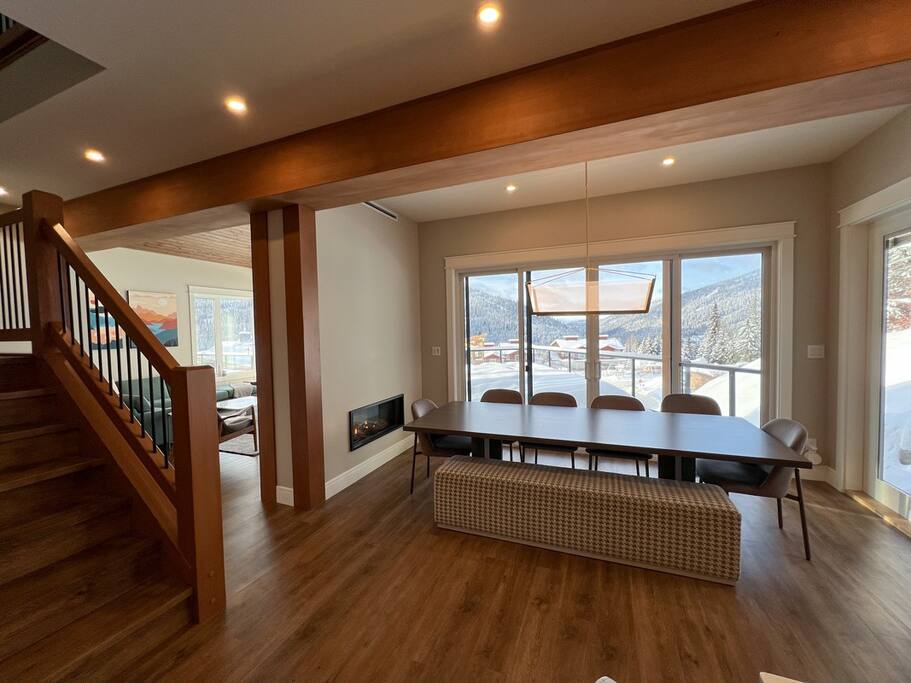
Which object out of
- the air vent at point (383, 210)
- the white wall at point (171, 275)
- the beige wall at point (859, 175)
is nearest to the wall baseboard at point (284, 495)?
the air vent at point (383, 210)

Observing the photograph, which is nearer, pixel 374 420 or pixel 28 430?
pixel 28 430

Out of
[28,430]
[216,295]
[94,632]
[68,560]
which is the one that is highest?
[216,295]

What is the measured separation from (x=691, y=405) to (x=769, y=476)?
0.99m

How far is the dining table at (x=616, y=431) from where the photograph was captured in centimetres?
217

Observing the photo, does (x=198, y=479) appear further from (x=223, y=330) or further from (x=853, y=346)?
(x=223, y=330)

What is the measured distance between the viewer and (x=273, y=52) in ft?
5.92

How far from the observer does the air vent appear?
396cm

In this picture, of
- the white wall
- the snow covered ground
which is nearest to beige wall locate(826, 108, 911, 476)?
the snow covered ground

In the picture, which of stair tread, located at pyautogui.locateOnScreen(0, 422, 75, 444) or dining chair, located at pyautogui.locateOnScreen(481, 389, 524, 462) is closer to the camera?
stair tread, located at pyautogui.locateOnScreen(0, 422, 75, 444)

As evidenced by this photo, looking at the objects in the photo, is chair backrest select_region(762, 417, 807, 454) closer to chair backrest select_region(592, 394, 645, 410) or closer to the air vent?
chair backrest select_region(592, 394, 645, 410)

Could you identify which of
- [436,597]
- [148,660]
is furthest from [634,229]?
[148,660]

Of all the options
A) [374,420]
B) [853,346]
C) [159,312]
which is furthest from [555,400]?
[159,312]

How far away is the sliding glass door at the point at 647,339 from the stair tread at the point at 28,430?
12.2 feet

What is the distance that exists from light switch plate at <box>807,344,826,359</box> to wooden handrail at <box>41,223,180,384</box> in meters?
4.97
